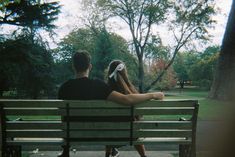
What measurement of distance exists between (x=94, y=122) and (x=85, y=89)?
1.44ft

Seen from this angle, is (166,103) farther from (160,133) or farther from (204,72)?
(204,72)

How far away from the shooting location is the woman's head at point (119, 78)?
5.20 metres

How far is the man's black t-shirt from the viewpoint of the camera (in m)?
4.37

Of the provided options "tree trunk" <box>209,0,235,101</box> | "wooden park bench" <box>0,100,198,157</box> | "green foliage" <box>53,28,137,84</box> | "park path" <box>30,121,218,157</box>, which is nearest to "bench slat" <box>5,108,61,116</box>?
"wooden park bench" <box>0,100,198,157</box>

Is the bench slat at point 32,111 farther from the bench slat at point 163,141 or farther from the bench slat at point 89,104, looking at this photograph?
the bench slat at point 163,141

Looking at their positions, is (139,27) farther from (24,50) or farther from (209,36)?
(24,50)

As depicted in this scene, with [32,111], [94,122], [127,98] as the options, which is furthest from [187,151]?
[32,111]

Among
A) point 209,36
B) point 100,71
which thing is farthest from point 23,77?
point 209,36

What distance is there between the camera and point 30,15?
2923cm

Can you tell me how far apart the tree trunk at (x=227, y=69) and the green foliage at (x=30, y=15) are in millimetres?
16133

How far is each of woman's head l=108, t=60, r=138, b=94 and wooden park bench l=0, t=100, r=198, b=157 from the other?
0.88 metres

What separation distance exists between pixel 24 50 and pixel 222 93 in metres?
18.8

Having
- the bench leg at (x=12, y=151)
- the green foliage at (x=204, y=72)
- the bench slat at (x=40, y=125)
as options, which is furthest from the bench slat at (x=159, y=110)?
the green foliage at (x=204, y=72)

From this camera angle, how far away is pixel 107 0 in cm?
4153
